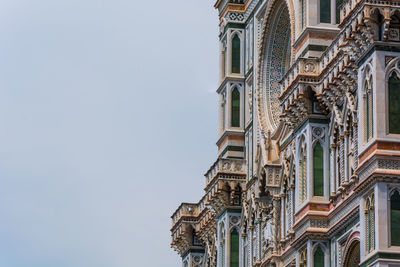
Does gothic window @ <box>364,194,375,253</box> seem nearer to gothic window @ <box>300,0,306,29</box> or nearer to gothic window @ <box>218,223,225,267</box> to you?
gothic window @ <box>300,0,306,29</box>

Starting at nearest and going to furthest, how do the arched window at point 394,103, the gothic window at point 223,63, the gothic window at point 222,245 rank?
the arched window at point 394,103
the gothic window at point 222,245
the gothic window at point 223,63

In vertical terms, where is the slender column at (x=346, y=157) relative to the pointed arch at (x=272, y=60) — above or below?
below

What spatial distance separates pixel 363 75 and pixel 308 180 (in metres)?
4.80

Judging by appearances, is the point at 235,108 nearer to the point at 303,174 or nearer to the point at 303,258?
the point at 303,174

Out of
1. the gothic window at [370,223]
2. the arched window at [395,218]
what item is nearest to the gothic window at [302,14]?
the gothic window at [370,223]

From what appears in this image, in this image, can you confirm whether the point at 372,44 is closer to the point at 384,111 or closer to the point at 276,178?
the point at 384,111

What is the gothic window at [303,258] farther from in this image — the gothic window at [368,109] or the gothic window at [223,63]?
the gothic window at [223,63]

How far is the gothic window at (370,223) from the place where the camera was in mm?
34469

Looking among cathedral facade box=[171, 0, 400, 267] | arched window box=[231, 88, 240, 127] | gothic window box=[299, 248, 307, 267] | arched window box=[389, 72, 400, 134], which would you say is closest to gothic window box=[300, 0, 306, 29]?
cathedral facade box=[171, 0, 400, 267]

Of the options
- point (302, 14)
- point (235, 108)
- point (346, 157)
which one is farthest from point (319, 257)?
point (235, 108)

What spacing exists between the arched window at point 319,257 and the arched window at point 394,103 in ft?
18.7

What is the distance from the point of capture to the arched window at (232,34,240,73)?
171ft

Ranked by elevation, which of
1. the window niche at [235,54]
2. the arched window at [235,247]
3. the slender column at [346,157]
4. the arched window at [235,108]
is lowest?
the slender column at [346,157]

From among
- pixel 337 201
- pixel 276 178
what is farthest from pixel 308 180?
pixel 276 178
